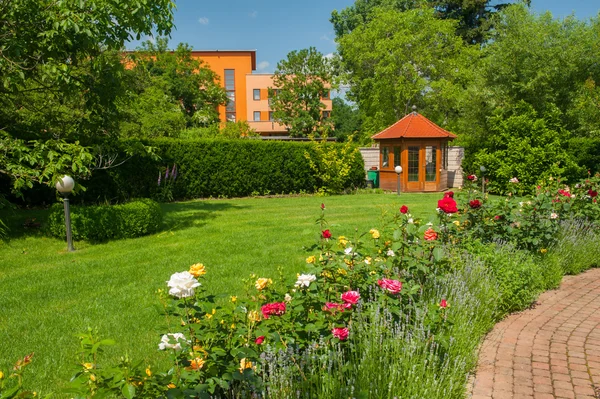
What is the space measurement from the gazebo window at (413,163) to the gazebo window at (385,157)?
3.21 feet

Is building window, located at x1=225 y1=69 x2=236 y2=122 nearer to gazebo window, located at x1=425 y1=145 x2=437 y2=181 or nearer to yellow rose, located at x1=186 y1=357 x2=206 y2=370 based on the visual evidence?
gazebo window, located at x1=425 y1=145 x2=437 y2=181

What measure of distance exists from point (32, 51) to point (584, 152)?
54.7ft

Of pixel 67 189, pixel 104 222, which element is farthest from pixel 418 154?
pixel 67 189

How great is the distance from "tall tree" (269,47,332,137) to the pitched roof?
1748 centimetres

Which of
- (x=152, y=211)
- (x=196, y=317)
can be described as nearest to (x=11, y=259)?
(x=152, y=211)

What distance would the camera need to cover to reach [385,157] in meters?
18.7

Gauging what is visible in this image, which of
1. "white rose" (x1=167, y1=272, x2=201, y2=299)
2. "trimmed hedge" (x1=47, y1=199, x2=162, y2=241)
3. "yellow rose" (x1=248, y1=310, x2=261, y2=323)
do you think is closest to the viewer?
"white rose" (x1=167, y1=272, x2=201, y2=299)

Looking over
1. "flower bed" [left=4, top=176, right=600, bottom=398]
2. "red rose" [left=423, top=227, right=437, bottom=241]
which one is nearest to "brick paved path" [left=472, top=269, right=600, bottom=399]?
"flower bed" [left=4, top=176, right=600, bottom=398]

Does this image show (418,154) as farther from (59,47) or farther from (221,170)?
(59,47)

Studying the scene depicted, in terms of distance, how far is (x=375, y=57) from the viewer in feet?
82.5

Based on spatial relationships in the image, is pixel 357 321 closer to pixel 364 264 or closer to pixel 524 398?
pixel 364 264

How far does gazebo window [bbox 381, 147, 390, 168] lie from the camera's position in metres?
18.5

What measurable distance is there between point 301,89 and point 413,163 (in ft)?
66.1

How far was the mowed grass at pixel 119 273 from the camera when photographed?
3.57 metres
